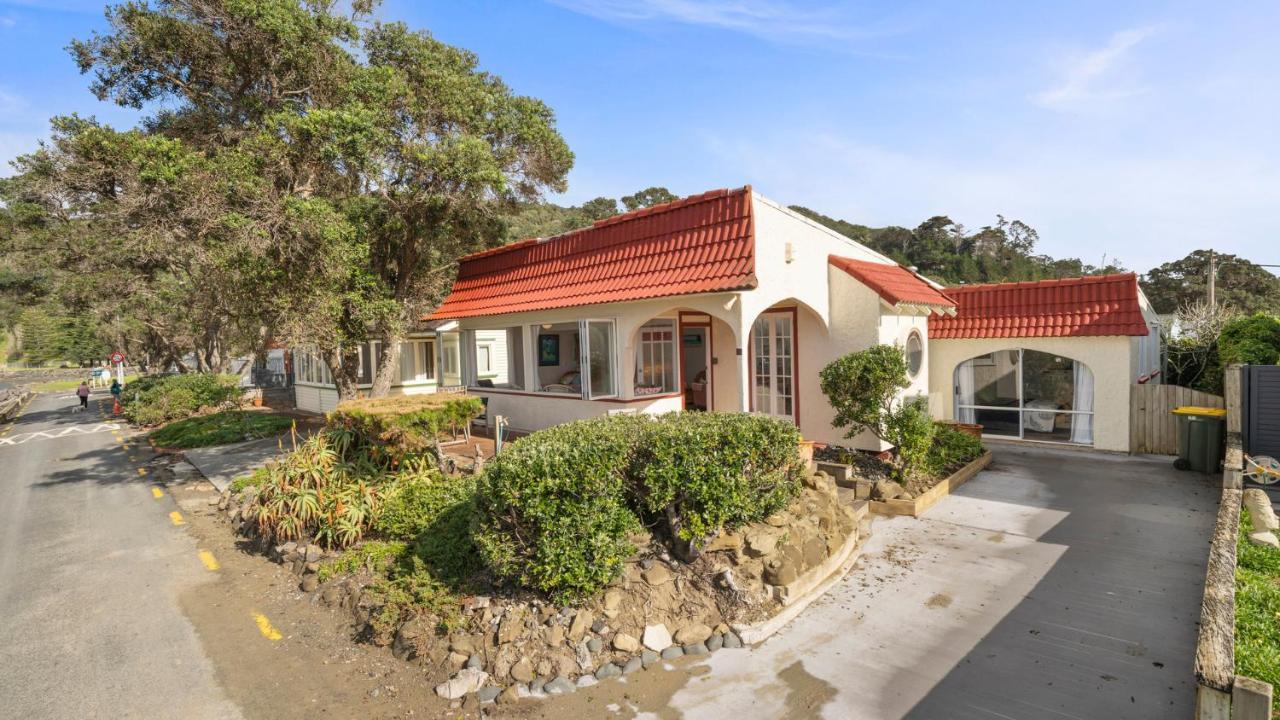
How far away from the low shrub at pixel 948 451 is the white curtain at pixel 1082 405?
2.70 metres

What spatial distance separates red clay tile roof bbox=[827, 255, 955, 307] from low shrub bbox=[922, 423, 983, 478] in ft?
7.40

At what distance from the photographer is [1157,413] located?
1163cm

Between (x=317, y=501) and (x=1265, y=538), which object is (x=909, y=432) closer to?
(x=1265, y=538)

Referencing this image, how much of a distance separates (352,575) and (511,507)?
2891 millimetres

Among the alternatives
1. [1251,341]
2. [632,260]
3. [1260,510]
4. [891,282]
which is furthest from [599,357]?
[1251,341]

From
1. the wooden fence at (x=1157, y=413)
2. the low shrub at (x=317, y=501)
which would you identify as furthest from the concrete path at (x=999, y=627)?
the low shrub at (x=317, y=501)

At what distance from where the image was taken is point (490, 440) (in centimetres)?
1183

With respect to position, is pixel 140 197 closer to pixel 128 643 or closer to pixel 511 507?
pixel 128 643

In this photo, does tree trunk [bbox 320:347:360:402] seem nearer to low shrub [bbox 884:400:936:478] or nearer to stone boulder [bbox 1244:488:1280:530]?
low shrub [bbox 884:400:936:478]

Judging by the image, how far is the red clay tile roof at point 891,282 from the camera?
33.5ft

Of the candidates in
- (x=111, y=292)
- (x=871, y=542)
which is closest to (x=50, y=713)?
(x=871, y=542)

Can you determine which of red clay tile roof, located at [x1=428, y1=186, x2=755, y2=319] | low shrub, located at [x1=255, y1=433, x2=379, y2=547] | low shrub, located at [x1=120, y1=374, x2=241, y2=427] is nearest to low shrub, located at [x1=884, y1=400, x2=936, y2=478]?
red clay tile roof, located at [x1=428, y1=186, x2=755, y2=319]

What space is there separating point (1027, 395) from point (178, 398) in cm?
2605

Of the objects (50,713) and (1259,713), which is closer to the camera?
(1259,713)
